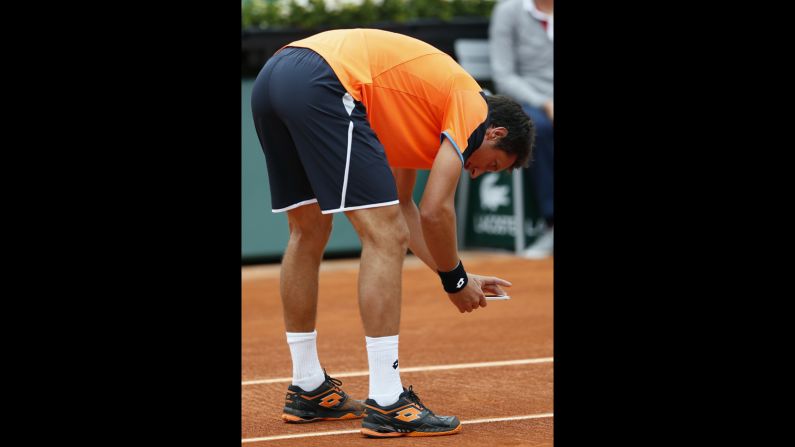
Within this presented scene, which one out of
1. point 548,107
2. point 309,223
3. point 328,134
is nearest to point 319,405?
point 309,223

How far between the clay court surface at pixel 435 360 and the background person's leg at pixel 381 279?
37 cm

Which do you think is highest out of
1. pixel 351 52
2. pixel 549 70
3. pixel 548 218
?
pixel 351 52

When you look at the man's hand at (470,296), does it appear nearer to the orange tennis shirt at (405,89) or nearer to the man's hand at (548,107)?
the orange tennis shirt at (405,89)

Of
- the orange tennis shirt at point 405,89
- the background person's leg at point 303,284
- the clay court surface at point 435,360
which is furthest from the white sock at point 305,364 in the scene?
the orange tennis shirt at point 405,89

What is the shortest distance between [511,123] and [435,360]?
223cm

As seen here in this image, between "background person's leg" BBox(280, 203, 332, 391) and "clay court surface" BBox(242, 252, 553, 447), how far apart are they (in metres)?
0.28

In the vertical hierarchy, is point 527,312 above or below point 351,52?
below

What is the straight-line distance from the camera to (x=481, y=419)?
16.4ft

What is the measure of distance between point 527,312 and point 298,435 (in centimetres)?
390

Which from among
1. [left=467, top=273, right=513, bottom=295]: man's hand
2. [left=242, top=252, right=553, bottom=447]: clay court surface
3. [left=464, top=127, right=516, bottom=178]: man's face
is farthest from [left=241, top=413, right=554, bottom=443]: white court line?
[left=464, top=127, right=516, bottom=178]: man's face
